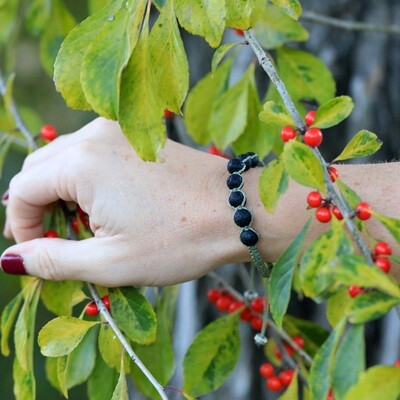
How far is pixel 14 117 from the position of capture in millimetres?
1500

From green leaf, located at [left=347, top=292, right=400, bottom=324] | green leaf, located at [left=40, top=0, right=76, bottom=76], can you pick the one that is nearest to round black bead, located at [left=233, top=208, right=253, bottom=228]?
green leaf, located at [left=347, top=292, right=400, bottom=324]

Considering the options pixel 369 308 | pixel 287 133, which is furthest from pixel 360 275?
pixel 287 133

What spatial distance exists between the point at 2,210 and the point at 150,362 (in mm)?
1349

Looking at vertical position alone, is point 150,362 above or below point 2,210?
above

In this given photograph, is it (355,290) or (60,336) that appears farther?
(60,336)

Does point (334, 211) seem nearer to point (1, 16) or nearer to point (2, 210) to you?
point (1, 16)

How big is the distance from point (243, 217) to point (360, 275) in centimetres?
42

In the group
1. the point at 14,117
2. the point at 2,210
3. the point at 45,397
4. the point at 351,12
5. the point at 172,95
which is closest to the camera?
the point at 172,95

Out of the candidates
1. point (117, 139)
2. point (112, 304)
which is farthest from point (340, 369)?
point (117, 139)

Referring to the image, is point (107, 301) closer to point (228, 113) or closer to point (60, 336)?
point (60, 336)


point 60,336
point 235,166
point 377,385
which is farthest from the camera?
point 235,166

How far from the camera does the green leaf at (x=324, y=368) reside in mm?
746

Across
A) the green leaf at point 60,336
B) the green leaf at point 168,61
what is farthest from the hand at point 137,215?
the green leaf at point 168,61

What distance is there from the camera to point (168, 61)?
0.94 metres
